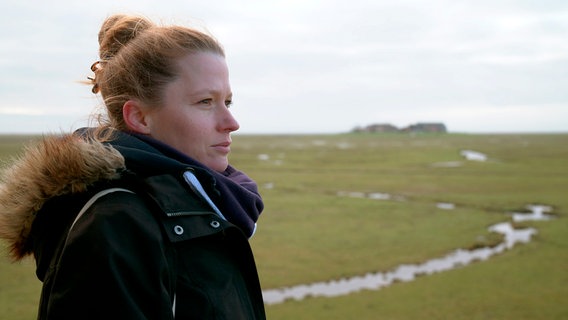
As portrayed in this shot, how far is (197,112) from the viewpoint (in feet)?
7.18

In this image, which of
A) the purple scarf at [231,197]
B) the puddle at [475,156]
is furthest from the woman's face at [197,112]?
the puddle at [475,156]

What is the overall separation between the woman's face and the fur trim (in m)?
0.35

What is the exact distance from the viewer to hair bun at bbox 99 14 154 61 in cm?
234

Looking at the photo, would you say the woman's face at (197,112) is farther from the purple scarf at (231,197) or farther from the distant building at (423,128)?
the distant building at (423,128)

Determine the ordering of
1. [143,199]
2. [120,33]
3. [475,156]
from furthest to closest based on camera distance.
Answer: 1. [475,156]
2. [120,33]
3. [143,199]

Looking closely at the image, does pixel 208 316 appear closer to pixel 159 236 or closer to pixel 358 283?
pixel 159 236

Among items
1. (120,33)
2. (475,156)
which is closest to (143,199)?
(120,33)

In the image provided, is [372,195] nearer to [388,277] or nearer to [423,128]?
[388,277]

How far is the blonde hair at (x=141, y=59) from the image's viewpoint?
84.9 inches

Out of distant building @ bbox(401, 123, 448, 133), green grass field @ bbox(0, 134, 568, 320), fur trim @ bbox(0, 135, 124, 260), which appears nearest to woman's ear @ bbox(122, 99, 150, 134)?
fur trim @ bbox(0, 135, 124, 260)

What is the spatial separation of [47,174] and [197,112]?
69 cm

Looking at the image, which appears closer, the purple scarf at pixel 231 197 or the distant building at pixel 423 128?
the purple scarf at pixel 231 197

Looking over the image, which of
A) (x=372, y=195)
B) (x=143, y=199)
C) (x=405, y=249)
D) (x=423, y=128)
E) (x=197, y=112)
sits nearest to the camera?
(x=143, y=199)

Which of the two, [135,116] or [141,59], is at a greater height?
[141,59]
